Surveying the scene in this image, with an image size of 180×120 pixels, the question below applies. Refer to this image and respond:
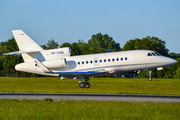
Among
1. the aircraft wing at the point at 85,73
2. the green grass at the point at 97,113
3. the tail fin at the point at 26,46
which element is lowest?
the green grass at the point at 97,113

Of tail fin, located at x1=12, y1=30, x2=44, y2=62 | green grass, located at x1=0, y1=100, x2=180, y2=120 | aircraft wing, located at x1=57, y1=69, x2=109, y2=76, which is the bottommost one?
green grass, located at x1=0, y1=100, x2=180, y2=120

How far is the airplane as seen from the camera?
101ft

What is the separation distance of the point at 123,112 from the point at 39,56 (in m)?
19.3

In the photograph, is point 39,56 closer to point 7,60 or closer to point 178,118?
point 178,118

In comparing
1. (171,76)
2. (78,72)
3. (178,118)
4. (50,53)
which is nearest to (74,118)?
(178,118)

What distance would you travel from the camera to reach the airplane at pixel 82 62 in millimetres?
30844

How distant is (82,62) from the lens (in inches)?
1255

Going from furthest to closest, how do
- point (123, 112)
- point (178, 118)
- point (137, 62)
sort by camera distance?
point (137, 62) → point (123, 112) → point (178, 118)

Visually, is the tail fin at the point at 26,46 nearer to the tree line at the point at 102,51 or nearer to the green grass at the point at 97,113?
the tree line at the point at 102,51

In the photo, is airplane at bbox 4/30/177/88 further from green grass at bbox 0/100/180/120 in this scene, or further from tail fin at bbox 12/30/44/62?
green grass at bbox 0/100/180/120

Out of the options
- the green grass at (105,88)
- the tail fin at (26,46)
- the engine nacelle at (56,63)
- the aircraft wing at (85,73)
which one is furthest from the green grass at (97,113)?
the tail fin at (26,46)

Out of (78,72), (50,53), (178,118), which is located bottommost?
(178,118)

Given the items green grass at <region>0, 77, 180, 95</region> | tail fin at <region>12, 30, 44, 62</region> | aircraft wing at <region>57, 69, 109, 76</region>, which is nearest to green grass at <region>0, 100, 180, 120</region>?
green grass at <region>0, 77, 180, 95</region>

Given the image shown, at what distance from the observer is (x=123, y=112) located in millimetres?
15125
